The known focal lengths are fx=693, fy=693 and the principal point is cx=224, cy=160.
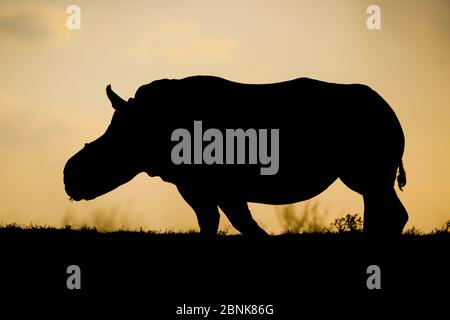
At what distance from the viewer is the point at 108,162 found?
32.4 ft

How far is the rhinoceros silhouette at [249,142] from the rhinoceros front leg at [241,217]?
1 centimetres

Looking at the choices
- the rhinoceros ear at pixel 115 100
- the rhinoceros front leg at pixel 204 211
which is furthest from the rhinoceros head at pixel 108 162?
the rhinoceros front leg at pixel 204 211

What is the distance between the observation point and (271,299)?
725 cm

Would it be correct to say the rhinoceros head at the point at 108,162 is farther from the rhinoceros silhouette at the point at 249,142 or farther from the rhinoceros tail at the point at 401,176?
the rhinoceros tail at the point at 401,176

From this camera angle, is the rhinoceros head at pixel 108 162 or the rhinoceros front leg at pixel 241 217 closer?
the rhinoceros front leg at pixel 241 217

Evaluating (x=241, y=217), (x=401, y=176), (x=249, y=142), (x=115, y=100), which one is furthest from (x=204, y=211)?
(x=401, y=176)

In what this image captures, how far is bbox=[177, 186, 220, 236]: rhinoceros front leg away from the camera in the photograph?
30.5 ft

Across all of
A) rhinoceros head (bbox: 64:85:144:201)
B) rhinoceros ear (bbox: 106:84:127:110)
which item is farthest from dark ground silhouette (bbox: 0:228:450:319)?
rhinoceros ear (bbox: 106:84:127:110)

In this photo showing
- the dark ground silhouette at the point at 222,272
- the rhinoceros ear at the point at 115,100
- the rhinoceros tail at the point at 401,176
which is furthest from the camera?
the rhinoceros ear at the point at 115,100

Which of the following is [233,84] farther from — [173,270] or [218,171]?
[173,270]

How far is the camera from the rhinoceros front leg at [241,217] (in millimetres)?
9273

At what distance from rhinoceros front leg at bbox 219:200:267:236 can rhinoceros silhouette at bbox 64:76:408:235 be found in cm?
1

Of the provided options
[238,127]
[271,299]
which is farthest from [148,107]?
[271,299]

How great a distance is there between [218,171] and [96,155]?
6.02 ft
